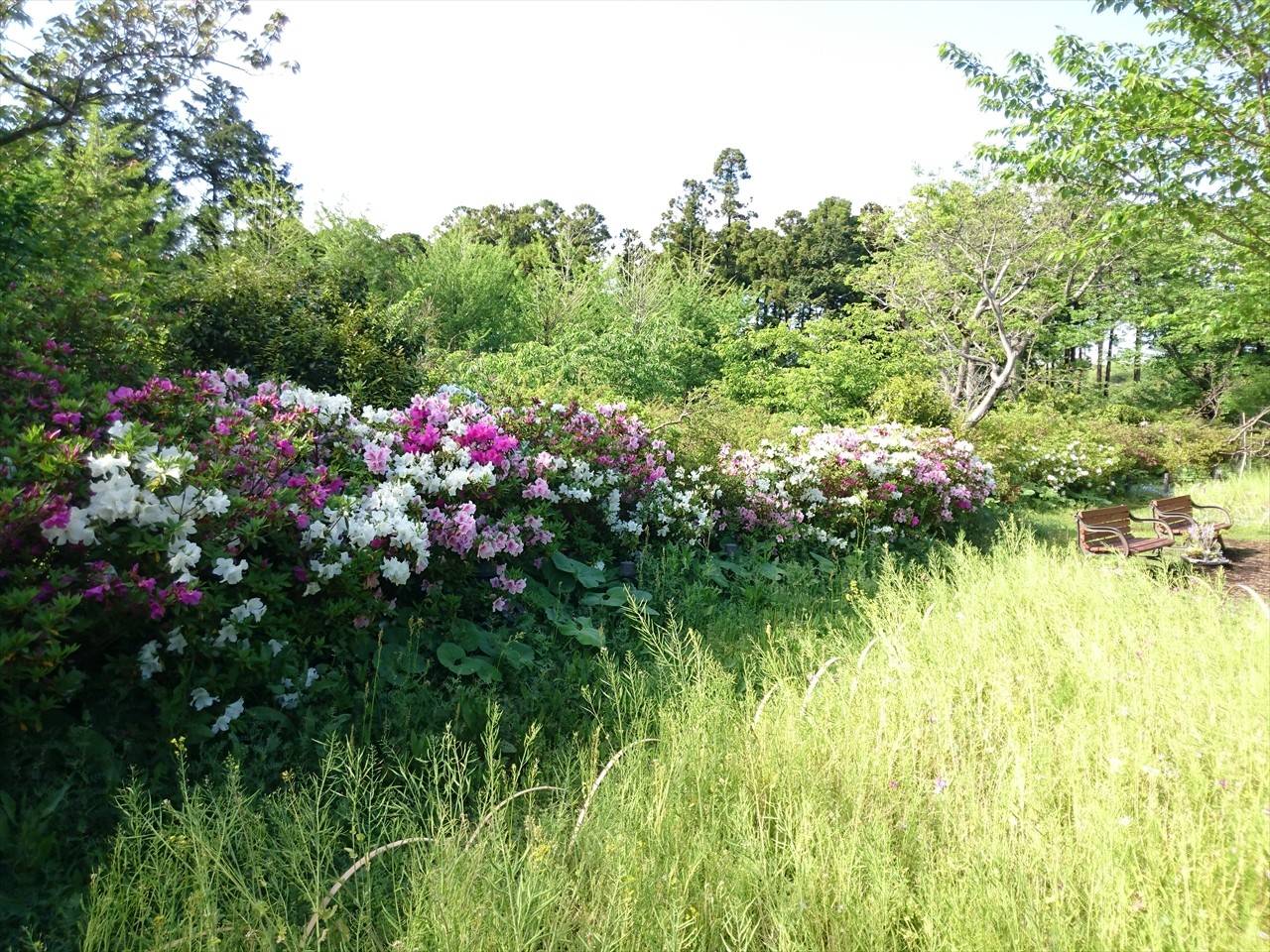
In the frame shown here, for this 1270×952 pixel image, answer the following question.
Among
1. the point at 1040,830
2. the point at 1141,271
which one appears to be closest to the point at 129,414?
the point at 1040,830

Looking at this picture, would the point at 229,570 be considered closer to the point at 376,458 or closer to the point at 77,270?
the point at 376,458

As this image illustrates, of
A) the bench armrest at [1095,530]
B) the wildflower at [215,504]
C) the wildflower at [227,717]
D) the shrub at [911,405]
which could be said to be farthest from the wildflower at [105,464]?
the shrub at [911,405]

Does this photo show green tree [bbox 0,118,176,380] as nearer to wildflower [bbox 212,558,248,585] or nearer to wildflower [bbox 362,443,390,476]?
wildflower [bbox 362,443,390,476]

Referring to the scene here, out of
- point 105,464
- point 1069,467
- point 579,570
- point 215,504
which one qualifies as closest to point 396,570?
point 215,504

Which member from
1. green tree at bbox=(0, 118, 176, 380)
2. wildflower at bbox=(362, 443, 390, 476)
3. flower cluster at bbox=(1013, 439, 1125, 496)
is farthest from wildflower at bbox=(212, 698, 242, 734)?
flower cluster at bbox=(1013, 439, 1125, 496)

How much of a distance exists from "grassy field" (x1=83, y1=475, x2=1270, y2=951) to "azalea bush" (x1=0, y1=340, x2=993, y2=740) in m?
0.46

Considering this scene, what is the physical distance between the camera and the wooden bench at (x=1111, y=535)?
6.50m

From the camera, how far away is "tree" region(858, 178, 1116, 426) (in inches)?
583

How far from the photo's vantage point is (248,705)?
262 centimetres

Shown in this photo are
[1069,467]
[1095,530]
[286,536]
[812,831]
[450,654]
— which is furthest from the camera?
[1069,467]

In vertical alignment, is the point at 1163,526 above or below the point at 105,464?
below

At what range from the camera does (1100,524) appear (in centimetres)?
705

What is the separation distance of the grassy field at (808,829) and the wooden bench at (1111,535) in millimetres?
3715

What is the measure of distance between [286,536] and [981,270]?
1578 centimetres
